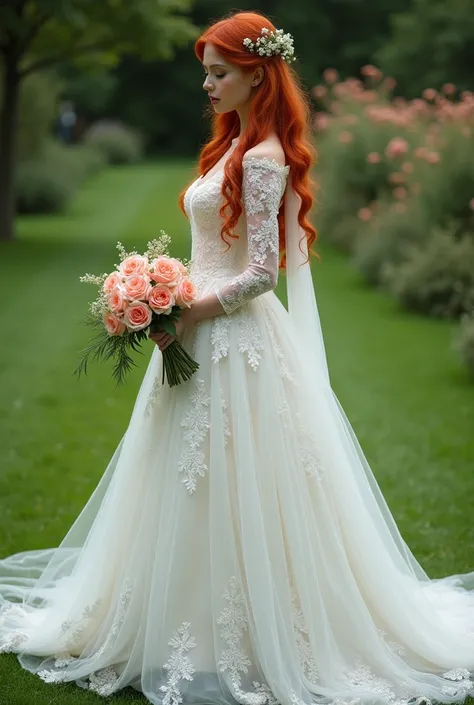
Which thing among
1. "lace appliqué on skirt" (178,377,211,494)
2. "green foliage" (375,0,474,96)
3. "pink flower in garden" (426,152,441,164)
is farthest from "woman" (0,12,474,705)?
"green foliage" (375,0,474,96)

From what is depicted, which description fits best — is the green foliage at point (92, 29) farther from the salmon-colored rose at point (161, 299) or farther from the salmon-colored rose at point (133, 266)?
the salmon-colored rose at point (161, 299)

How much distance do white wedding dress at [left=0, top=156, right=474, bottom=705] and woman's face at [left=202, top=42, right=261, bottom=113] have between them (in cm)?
29

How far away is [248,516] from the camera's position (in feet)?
13.6

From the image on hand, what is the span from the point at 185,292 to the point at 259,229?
386 millimetres

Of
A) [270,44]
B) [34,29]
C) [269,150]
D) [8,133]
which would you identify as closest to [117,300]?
[269,150]

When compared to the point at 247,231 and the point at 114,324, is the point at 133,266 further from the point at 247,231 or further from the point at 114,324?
the point at 247,231

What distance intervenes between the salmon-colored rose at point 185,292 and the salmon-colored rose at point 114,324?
0.79 ft

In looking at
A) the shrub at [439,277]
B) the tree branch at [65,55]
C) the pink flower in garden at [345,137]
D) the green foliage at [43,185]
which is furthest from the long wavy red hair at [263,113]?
the green foliage at [43,185]

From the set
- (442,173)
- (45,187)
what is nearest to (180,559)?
(442,173)

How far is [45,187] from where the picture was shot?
26578 mm

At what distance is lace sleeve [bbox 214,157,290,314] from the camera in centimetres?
419

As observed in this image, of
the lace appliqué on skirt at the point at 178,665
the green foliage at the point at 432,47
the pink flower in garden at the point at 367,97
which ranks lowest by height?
the lace appliqué on skirt at the point at 178,665

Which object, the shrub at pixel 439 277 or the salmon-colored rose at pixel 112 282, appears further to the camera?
the shrub at pixel 439 277

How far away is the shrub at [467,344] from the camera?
1050cm
